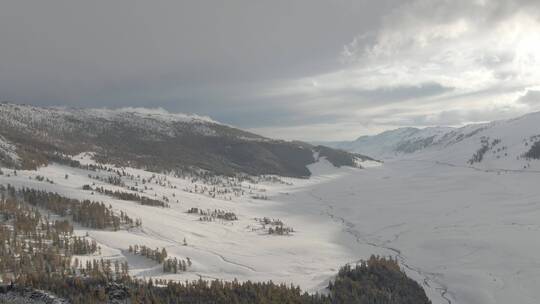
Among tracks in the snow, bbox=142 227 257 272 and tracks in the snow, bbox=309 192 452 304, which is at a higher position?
tracks in the snow, bbox=142 227 257 272

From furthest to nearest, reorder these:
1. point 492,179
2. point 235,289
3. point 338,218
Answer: point 492,179 → point 338,218 → point 235,289

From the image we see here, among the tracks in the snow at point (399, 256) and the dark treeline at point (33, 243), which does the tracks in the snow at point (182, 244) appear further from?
the tracks in the snow at point (399, 256)

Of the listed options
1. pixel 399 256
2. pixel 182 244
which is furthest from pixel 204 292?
pixel 399 256

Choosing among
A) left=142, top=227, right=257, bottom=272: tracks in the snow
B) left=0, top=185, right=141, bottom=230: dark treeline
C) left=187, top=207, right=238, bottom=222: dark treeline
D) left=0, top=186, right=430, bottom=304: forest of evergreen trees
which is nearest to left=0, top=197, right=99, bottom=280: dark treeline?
left=0, top=186, right=430, bottom=304: forest of evergreen trees

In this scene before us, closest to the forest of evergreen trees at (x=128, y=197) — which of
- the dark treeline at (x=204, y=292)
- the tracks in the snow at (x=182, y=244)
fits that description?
the tracks in the snow at (x=182, y=244)

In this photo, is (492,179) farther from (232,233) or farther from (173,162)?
(173,162)

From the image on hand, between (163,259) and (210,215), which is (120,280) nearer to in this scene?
(163,259)

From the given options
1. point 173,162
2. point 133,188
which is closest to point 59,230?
point 133,188

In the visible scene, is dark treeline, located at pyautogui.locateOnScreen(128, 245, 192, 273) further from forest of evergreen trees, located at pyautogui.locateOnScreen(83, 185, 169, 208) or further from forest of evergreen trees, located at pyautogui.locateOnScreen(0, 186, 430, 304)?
forest of evergreen trees, located at pyautogui.locateOnScreen(83, 185, 169, 208)
